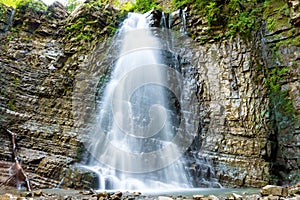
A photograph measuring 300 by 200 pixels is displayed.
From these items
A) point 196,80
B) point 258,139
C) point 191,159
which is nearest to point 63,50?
point 196,80

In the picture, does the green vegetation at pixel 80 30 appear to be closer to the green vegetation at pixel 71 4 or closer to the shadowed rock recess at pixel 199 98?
the shadowed rock recess at pixel 199 98

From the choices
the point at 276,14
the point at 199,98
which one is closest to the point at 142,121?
the point at 199,98

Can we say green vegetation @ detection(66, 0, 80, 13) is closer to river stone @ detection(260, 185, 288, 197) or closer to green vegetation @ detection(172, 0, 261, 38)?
green vegetation @ detection(172, 0, 261, 38)

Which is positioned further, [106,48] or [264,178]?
[106,48]

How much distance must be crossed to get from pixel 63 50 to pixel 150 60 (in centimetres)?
343

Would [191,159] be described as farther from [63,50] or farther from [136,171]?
[63,50]

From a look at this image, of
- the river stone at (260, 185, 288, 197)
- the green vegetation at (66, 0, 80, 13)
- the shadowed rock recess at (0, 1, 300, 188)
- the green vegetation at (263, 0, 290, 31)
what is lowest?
the river stone at (260, 185, 288, 197)

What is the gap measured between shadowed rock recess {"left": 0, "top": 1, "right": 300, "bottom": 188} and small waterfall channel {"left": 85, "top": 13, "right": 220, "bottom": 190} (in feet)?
1.51

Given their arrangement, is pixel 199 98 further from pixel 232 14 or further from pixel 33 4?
pixel 33 4

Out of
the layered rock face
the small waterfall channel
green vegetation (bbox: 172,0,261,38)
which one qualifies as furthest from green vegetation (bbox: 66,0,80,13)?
green vegetation (bbox: 172,0,261,38)

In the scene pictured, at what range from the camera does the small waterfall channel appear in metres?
6.96

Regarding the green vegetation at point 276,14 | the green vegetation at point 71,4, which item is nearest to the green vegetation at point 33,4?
the green vegetation at point 71,4

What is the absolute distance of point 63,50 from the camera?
9.58 metres

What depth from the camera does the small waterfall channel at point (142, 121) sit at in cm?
696
